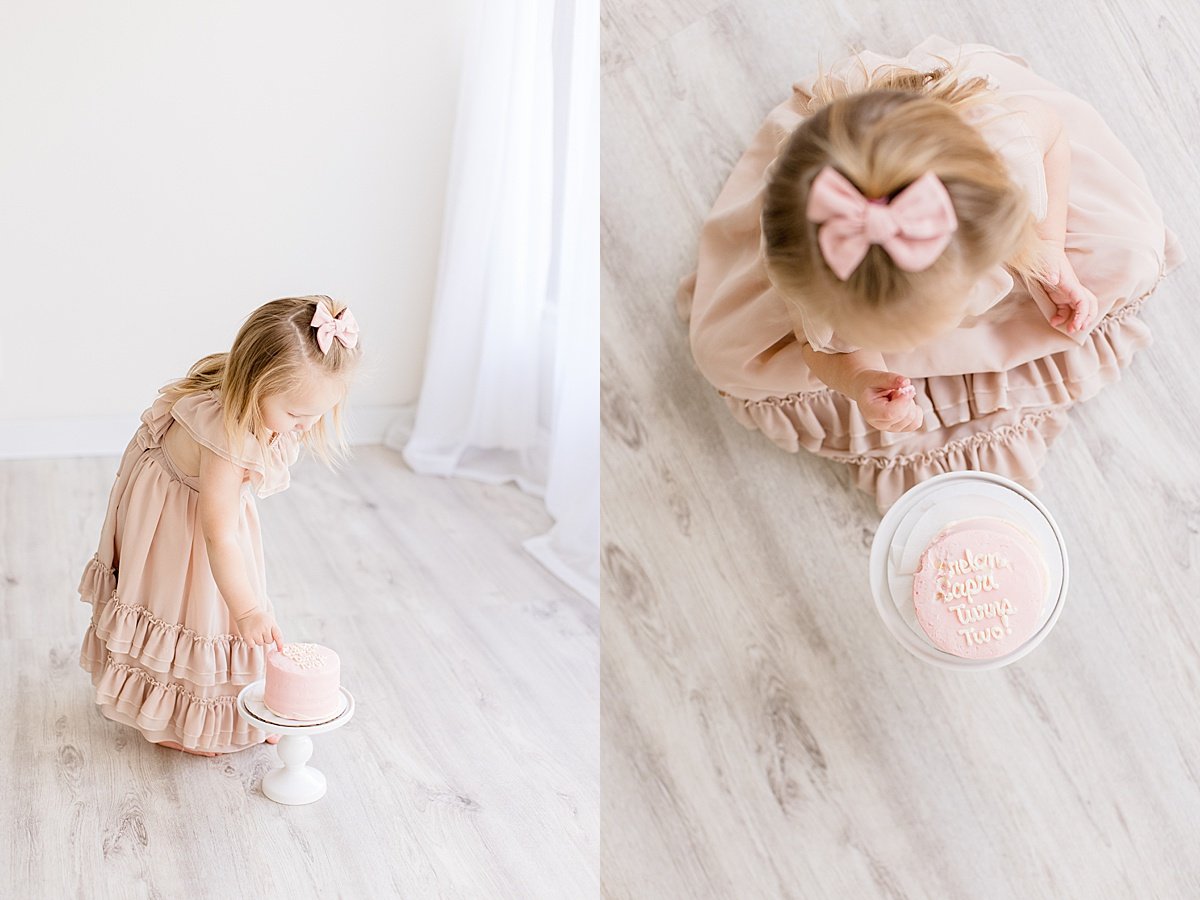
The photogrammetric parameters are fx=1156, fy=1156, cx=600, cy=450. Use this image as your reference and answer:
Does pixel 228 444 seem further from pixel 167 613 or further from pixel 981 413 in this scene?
pixel 981 413

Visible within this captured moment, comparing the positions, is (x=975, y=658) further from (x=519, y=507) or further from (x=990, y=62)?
(x=519, y=507)

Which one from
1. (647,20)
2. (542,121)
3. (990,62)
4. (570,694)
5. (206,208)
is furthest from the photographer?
(206,208)

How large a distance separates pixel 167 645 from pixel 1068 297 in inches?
44.3

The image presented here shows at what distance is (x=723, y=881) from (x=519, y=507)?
1.05 metres

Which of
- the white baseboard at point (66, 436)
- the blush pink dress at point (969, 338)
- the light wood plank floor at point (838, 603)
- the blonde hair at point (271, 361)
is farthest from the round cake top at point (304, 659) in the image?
the white baseboard at point (66, 436)

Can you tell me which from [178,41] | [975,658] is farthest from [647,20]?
[178,41]

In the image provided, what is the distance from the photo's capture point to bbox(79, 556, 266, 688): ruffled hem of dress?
1448mm

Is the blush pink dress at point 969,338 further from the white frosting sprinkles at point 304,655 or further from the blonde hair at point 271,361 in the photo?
the white frosting sprinkles at point 304,655

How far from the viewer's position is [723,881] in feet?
4.30

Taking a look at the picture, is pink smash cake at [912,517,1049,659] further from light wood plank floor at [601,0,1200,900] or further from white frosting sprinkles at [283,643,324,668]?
white frosting sprinkles at [283,643,324,668]

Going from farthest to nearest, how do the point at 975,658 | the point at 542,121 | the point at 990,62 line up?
the point at 542,121 → the point at 990,62 → the point at 975,658

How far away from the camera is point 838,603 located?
1.30 meters

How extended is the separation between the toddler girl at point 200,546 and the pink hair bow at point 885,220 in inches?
26.7

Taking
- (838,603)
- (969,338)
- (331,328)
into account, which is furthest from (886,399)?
(331,328)
